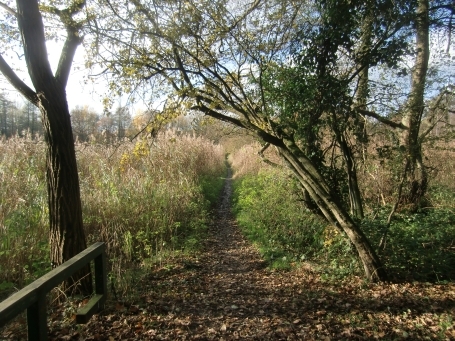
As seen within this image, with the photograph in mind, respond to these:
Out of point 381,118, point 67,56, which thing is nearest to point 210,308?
point 67,56

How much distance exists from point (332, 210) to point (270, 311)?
1.77 metres

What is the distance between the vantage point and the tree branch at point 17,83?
3518 mm

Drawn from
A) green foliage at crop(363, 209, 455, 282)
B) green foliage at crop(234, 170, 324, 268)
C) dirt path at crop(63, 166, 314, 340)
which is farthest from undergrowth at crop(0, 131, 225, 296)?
green foliage at crop(363, 209, 455, 282)

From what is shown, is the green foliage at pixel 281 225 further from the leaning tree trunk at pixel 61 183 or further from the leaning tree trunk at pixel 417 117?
the leaning tree trunk at pixel 61 183

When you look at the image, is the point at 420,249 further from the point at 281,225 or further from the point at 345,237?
the point at 281,225

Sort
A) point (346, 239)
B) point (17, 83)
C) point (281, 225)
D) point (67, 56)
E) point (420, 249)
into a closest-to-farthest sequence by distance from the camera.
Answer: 1. point (17, 83)
2. point (67, 56)
3. point (420, 249)
4. point (346, 239)
5. point (281, 225)

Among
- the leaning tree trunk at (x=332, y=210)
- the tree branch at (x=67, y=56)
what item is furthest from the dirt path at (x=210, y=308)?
the tree branch at (x=67, y=56)

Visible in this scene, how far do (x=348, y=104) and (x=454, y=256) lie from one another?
2719mm

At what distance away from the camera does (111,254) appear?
5609 millimetres

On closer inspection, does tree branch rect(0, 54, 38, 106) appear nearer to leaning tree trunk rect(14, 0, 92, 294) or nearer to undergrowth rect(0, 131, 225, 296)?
leaning tree trunk rect(14, 0, 92, 294)

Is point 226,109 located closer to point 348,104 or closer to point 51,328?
point 348,104

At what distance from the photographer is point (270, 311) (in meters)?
3.96

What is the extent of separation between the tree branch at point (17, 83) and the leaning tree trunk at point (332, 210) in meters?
3.64

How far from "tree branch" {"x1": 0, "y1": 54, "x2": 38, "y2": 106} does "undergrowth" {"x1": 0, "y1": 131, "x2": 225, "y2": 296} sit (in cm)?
216
